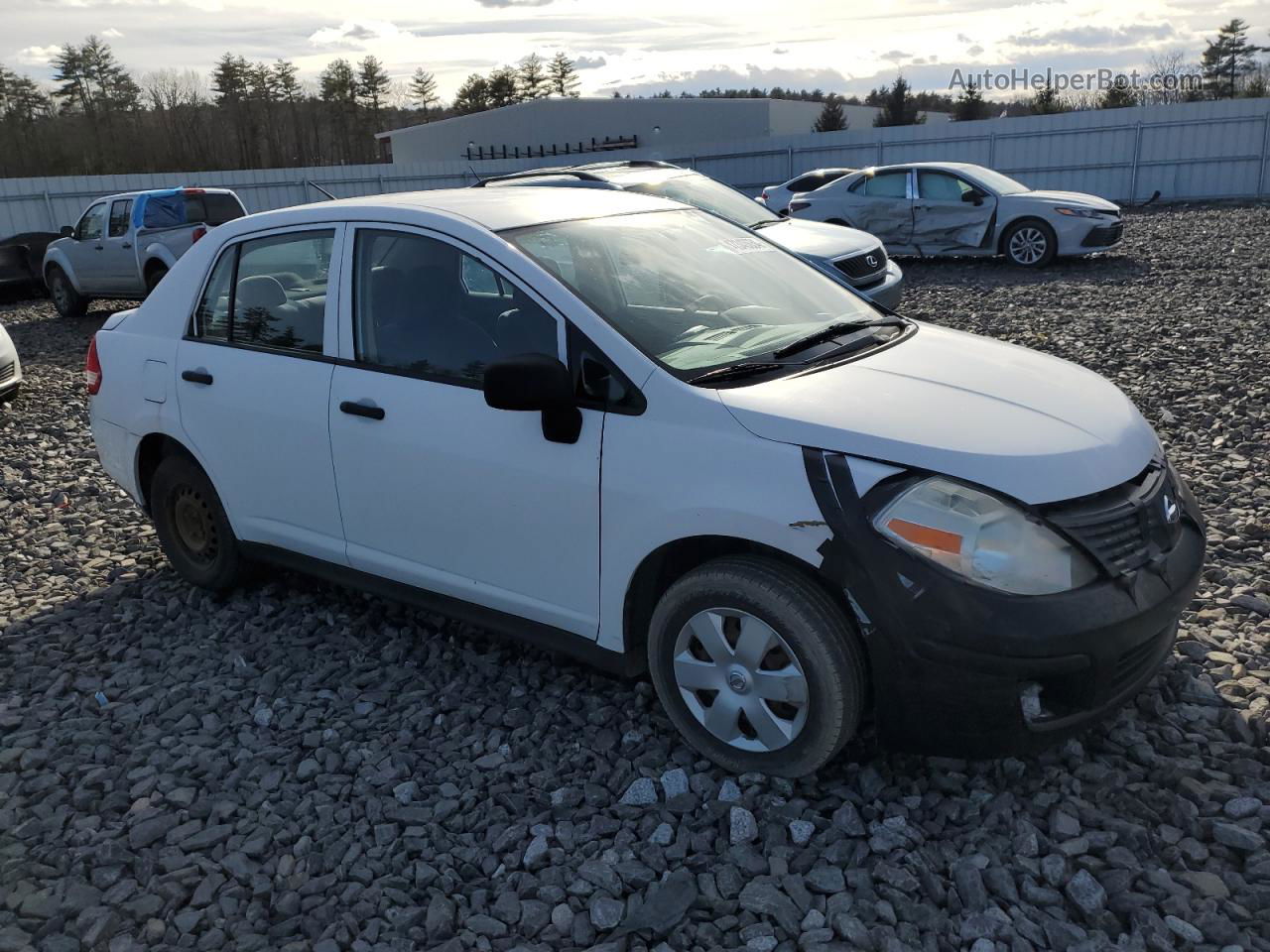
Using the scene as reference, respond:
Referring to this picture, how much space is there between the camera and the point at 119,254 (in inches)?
571

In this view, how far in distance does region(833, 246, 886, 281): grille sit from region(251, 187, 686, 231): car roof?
202 inches

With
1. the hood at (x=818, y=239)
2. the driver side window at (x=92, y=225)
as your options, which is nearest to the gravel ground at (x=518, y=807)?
the hood at (x=818, y=239)

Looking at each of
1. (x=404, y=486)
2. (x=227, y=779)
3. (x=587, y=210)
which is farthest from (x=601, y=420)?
(x=227, y=779)

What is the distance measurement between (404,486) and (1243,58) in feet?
245

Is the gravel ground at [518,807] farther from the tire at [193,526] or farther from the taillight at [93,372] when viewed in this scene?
the taillight at [93,372]

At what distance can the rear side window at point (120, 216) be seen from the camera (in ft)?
47.9

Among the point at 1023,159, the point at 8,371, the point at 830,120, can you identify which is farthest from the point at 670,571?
the point at 830,120

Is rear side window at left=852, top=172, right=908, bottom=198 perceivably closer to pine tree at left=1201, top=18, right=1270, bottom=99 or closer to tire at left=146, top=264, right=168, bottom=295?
tire at left=146, top=264, right=168, bottom=295

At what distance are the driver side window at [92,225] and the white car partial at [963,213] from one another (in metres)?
10.5

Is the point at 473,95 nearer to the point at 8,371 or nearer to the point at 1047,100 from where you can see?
the point at 1047,100

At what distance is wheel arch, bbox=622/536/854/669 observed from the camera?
2.84 m

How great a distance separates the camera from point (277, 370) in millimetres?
4043

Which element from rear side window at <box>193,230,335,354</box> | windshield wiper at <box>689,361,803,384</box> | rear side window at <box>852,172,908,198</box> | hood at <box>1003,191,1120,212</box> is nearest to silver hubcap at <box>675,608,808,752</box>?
windshield wiper at <box>689,361,803,384</box>

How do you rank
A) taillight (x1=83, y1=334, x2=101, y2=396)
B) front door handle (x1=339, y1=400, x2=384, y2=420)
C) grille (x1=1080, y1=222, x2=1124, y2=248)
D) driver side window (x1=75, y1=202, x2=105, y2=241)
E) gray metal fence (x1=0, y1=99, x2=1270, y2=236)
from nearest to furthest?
front door handle (x1=339, y1=400, x2=384, y2=420)
taillight (x1=83, y1=334, x2=101, y2=396)
grille (x1=1080, y1=222, x2=1124, y2=248)
driver side window (x1=75, y1=202, x2=105, y2=241)
gray metal fence (x1=0, y1=99, x2=1270, y2=236)
